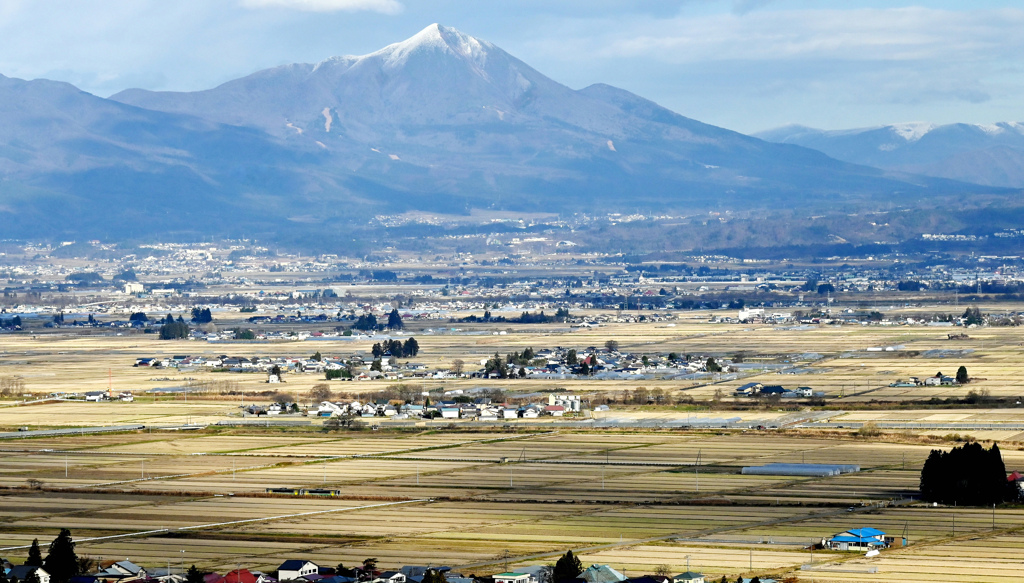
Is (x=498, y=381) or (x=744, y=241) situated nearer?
(x=498, y=381)

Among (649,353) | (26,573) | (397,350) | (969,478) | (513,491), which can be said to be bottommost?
(26,573)

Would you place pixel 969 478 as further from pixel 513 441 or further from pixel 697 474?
pixel 513 441

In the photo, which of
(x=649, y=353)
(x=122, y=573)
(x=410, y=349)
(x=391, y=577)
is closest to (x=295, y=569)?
(x=391, y=577)

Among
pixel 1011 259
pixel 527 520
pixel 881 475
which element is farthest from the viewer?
pixel 1011 259

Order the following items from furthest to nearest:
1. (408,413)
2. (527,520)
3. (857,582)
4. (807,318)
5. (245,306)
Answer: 1. (245,306)
2. (807,318)
3. (408,413)
4. (527,520)
5. (857,582)

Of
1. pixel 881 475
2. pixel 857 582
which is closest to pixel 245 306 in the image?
pixel 881 475

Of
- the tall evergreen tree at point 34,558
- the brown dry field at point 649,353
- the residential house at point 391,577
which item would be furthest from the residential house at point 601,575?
the brown dry field at point 649,353

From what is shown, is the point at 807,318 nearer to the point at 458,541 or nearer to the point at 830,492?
the point at 830,492

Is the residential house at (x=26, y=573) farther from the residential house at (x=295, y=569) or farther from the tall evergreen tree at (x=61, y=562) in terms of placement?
the residential house at (x=295, y=569)
